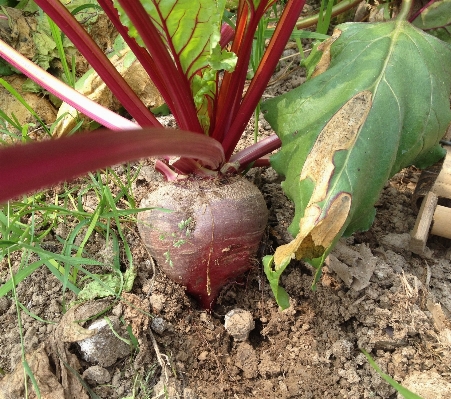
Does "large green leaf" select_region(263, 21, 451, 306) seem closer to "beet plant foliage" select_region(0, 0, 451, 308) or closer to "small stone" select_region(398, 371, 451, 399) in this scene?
"beet plant foliage" select_region(0, 0, 451, 308)

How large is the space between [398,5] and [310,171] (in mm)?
878

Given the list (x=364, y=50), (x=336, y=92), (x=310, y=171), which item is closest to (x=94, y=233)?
(x=310, y=171)

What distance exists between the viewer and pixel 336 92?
117cm

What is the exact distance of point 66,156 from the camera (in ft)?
1.88

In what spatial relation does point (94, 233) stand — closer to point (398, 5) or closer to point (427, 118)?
point (427, 118)

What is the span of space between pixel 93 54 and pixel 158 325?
694 millimetres

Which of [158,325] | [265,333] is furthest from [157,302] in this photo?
[265,333]

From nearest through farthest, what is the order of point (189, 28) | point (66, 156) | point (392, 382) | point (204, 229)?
point (66, 156) → point (392, 382) → point (189, 28) → point (204, 229)

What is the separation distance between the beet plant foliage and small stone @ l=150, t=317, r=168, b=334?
118mm

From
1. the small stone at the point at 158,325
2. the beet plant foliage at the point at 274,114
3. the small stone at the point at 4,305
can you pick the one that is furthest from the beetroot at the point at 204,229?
the small stone at the point at 4,305

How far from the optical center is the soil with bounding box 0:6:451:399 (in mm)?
1149

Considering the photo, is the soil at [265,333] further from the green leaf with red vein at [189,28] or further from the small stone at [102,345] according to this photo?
the green leaf with red vein at [189,28]

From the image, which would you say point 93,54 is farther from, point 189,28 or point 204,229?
point 204,229

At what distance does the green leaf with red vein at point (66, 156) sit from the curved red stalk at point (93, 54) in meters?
0.50
